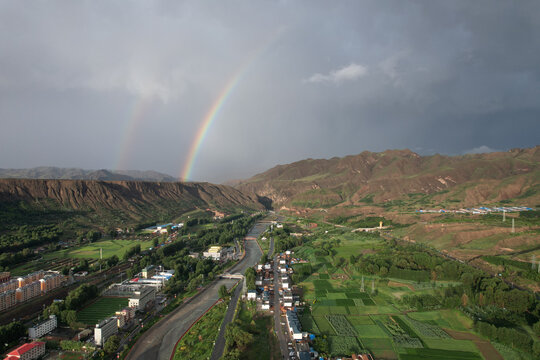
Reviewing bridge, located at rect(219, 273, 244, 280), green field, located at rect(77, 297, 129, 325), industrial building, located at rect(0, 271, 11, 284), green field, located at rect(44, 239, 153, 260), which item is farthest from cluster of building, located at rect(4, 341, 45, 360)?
green field, located at rect(44, 239, 153, 260)

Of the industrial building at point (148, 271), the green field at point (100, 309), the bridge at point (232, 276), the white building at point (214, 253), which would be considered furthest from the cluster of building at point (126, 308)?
the white building at point (214, 253)

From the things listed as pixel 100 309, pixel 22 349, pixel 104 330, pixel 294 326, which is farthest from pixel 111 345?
pixel 294 326

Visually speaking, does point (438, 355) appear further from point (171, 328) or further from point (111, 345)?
point (111, 345)

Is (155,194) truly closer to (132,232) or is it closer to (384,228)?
(132,232)

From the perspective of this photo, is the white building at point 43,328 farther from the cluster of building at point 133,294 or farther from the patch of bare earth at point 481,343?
the patch of bare earth at point 481,343

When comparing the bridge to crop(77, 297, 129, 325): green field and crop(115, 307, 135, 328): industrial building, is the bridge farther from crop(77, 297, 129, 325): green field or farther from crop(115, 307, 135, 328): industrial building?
crop(115, 307, 135, 328): industrial building

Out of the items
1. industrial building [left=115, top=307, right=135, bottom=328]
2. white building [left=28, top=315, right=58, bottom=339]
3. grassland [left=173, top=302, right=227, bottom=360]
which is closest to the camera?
grassland [left=173, top=302, right=227, bottom=360]
